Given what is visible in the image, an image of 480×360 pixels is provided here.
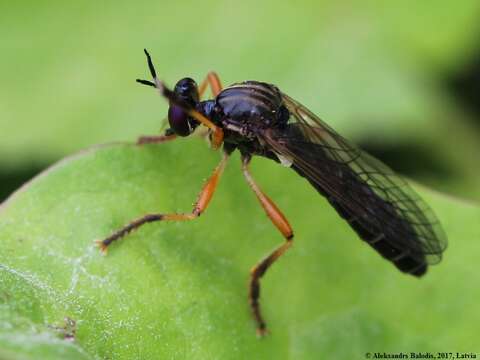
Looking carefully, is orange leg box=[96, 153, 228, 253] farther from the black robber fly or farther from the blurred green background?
the blurred green background

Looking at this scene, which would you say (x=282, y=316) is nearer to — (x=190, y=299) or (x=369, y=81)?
(x=190, y=299)

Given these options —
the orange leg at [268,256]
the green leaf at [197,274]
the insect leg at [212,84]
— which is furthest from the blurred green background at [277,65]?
the orange leg at [268,256]

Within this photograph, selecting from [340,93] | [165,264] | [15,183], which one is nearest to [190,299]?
[165,264]

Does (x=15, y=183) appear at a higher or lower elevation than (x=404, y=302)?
higher

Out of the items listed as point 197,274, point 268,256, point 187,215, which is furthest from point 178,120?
point 197,274

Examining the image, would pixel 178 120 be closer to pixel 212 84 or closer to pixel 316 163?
pixel 212 84
